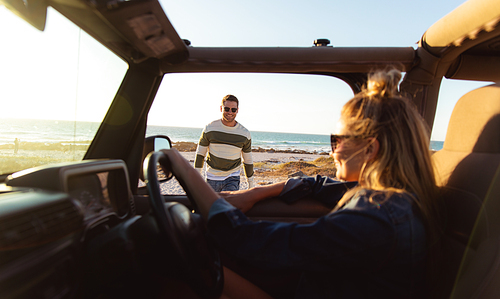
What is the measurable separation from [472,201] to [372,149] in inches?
18.3

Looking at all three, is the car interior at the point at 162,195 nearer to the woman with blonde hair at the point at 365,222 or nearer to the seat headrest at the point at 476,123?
the seat headrest at the point at 476,123

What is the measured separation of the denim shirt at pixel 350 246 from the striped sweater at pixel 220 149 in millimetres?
2875

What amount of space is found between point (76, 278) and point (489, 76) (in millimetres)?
2651

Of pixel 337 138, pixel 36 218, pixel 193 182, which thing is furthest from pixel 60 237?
pixel 337 138

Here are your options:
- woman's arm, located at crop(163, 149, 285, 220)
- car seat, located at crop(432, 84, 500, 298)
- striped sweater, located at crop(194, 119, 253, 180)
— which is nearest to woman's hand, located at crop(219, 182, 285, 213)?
woman's arm, located at crop(163, 149, 285, 220)

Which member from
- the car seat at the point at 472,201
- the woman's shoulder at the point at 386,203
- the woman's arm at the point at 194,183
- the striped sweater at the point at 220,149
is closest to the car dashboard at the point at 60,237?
the woman's arm at the point at 194,183

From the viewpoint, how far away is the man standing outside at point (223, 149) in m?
3.98

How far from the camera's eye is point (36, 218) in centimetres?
95

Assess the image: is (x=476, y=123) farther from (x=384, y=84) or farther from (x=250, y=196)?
(x=250, y=196)

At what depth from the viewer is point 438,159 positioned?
158 cm

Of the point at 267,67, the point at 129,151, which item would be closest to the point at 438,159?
the point at 267,67

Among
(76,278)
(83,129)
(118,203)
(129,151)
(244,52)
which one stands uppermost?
(244,52)

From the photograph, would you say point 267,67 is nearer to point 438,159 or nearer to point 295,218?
point 295,218

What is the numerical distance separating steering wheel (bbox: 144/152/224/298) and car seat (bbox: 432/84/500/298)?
90cm
